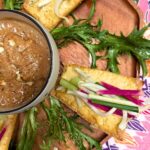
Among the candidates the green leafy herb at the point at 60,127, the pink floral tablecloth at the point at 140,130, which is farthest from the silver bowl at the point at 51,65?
the pink floral tablecloth at the point at 140,130

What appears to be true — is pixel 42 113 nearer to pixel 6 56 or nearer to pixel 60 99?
pixel 60 99

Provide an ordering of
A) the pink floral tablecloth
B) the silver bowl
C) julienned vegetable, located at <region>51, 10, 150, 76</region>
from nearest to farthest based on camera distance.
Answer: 1. the silver bowl
2. julienned vegetable, located at <region>51, 10, 150, 76</region>
3. the pink floral tablecloth

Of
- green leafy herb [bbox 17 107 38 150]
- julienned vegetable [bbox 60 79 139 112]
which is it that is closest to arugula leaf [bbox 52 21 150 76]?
julienned vegetable [bbox 60 79 139 112]

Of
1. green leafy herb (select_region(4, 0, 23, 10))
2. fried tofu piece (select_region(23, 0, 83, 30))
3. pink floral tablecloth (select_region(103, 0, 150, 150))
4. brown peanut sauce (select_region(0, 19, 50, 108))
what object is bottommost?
pink floral tablecloth (select_region(103, 0, 150, 150))

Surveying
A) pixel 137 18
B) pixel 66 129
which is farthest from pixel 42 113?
pixel 137 18

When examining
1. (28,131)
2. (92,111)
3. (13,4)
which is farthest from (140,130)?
(13,4)

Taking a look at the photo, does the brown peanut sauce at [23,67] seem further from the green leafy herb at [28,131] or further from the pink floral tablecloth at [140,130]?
the pink floral tablecloth at [140,130]

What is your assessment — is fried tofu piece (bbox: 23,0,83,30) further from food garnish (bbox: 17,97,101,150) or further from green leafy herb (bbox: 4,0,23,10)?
food garnish (bbox: 17,97,101,150)
